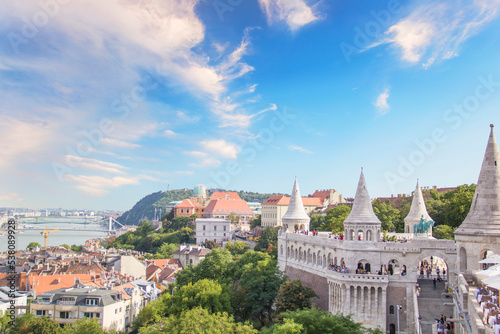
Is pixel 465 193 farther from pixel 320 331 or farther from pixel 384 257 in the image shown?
pixel 320 331

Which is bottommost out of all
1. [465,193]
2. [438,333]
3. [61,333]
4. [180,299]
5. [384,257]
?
[61,333]

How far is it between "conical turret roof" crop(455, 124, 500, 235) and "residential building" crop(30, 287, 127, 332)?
36279mm

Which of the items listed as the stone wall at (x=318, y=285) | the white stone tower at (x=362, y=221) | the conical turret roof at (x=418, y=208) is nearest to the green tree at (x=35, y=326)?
the stone wall at (x=318, y=285)

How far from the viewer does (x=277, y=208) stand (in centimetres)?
11112

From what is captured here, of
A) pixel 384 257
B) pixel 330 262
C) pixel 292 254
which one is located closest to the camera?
pixel 384 257

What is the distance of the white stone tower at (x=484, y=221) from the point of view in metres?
23.6

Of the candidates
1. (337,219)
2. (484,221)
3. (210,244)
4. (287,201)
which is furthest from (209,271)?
(287,201)

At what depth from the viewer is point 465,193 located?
47.8 meters

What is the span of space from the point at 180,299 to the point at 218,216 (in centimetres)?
8609

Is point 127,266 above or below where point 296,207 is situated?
below

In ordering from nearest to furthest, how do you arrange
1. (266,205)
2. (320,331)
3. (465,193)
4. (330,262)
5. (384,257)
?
1. (320,331)
2. (384,257)
3. (330,262)
4. (465,193)
5. (266,205)

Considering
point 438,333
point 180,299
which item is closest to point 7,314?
point 180,299

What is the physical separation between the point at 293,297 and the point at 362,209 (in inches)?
369

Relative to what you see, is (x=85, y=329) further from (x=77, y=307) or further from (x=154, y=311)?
(x=77, y=307)
